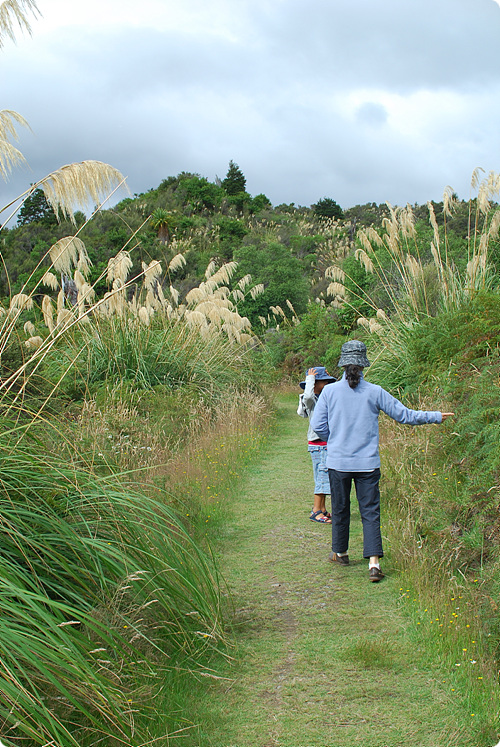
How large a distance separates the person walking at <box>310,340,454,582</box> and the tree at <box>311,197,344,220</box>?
174 feet

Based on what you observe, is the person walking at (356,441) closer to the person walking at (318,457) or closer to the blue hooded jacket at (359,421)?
the blue hooded jacket at (359,421)

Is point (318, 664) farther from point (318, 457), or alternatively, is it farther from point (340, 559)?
point (318, 457)

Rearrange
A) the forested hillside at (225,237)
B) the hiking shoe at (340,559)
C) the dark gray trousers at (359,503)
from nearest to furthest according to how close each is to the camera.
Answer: the dark gray trousers at (359,503), the hiking shoe at (340,559), the forested hillside at (225,237)

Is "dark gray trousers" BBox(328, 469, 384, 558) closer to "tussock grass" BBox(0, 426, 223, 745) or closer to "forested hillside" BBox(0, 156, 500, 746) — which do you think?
"forested hillside" BBox(0, 156, 500, 746)

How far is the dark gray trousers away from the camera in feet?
17.1

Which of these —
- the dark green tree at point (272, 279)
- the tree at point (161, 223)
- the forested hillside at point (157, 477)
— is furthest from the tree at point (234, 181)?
the forested hillside at point (157, 477)

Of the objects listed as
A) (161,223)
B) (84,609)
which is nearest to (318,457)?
(84,609)

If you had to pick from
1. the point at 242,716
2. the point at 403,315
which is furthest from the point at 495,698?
the point at 403,315

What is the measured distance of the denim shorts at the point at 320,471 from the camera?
6.66 m

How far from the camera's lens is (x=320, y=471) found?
675 cm

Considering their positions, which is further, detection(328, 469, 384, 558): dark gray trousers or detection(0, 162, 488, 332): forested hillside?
detection(0, 162, 488, 332): forested hillside

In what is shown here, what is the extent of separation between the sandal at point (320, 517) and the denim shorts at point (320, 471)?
21cm

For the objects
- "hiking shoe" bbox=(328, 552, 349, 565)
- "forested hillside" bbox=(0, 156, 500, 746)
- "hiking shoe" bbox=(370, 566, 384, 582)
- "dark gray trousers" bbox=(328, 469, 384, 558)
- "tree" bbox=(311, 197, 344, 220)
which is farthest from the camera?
"tree" bbox=(311, 197, 344, 220)

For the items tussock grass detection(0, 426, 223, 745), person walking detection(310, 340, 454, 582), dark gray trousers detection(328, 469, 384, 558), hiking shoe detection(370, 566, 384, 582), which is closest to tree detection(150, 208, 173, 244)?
person walking detection(310, 340, 454, 582)
